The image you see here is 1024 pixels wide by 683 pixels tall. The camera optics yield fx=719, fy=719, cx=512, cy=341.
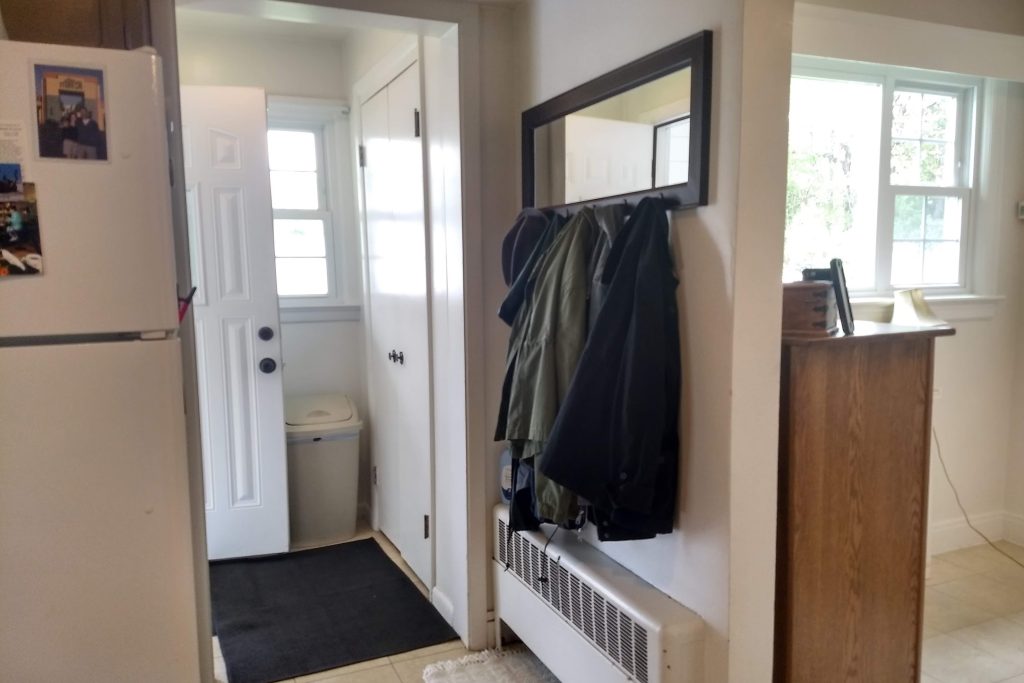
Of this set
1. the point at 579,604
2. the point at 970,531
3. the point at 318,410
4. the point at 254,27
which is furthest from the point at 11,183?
the point at 970,531

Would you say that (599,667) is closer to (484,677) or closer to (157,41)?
(484,677)

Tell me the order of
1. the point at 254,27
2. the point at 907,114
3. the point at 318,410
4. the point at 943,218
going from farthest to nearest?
1. the point at 318,410
2. the point at 254,27
3. the point at 943,218
4. the point at 907,114

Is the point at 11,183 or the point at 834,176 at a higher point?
the point at 834,176

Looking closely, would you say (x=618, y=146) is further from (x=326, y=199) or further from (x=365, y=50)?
(x=326, y=199)

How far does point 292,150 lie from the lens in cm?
354

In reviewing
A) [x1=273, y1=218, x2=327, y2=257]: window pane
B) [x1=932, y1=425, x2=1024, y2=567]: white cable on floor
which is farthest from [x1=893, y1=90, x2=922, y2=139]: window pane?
[x1=273, y1=218, x2=327, y2=257]: window pane

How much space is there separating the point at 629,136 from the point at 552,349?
595 millimetres

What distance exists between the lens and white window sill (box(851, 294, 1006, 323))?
288 cm

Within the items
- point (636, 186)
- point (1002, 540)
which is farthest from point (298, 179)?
point (1002, 540)

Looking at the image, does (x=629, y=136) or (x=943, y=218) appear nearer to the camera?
(x=629, y=136)

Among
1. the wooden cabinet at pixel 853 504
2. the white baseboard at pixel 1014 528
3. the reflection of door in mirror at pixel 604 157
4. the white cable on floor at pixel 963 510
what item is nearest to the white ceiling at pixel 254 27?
the reflection of door in mirror at pixel 604 157

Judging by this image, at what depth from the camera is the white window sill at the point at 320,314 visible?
3.51 meters

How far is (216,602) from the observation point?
276 cm

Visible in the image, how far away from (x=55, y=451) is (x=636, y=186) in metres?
1.38
